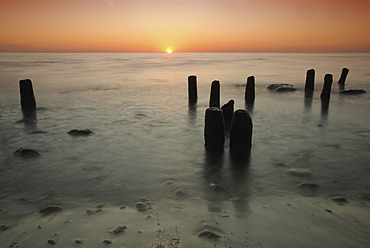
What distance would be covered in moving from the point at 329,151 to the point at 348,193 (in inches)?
94.3

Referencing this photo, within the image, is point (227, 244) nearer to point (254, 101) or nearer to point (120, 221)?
point (120, 221)

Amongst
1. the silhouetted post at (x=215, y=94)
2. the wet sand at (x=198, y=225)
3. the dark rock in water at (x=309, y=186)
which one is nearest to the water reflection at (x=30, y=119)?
the wet sand at (x=198, y=225)

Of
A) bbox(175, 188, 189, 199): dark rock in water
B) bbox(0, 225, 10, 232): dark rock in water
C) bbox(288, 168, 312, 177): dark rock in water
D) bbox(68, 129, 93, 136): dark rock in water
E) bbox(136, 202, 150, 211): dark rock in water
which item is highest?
bbox(0, 225, 10, 232): dark rock in water

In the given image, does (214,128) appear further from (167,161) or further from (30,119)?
(30,119)

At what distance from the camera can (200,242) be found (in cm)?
328

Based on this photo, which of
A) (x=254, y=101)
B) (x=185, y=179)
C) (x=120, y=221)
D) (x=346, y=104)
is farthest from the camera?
(x=254, y=101)

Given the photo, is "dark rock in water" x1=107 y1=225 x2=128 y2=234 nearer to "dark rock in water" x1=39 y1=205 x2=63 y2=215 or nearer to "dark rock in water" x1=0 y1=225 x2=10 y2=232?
"dark rock in water" x1=39 y1=205 x2=63 y2=215

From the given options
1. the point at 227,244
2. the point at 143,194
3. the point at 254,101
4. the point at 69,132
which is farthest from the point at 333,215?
the point at 254,101

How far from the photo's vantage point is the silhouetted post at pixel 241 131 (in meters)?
6.14

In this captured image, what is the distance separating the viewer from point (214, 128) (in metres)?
6.48

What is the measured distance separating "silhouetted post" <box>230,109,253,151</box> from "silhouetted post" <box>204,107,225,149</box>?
0.29 metres

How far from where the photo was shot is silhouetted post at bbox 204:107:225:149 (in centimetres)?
629

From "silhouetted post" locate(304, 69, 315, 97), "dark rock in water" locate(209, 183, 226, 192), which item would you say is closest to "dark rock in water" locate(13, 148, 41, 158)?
"dark rock in water" locate(209, 183, 226, 192)

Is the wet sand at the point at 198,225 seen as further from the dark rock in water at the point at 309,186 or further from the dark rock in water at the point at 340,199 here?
the dark rock in water at the point at 309,186
